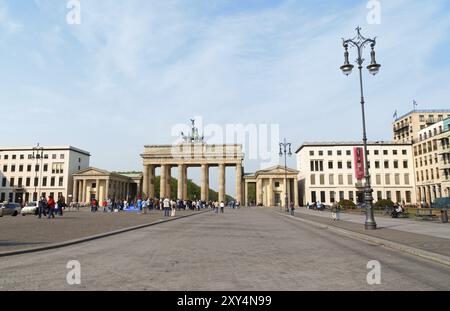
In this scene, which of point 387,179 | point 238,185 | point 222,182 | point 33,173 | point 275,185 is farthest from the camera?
point 33,173

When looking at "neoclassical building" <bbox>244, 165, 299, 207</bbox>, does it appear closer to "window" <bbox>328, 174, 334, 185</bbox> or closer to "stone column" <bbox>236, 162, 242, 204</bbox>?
"stone column" <bbox>236, 162, 242, 204</bbox>

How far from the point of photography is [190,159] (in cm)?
8975

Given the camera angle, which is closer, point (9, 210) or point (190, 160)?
point (9, 210)

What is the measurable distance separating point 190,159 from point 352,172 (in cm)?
4274

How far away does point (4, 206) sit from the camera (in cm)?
3341

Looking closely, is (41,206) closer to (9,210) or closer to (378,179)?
(9,210)

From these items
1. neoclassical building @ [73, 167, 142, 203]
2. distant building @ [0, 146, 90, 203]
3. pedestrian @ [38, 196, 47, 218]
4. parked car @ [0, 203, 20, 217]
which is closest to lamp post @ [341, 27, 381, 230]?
pedestrian @ [38, 196, 47, 218]

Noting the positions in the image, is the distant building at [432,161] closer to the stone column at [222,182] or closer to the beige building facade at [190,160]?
the beige building facade at [190,160]

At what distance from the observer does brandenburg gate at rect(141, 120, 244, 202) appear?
88.5 meters

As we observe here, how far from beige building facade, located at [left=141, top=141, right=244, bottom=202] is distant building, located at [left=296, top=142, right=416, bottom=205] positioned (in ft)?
62.1

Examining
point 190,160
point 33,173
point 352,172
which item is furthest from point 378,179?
point 33,173

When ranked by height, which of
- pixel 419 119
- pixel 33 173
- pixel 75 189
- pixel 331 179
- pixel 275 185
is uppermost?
pixel 419 119
